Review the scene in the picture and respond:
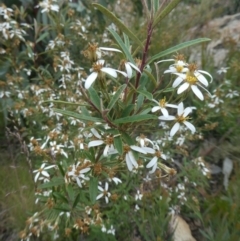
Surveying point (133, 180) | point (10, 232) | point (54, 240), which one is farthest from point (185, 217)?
point (10, 232)

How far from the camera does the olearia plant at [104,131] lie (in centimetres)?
141

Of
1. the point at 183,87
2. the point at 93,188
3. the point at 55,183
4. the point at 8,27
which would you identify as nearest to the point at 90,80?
the point at 183,87

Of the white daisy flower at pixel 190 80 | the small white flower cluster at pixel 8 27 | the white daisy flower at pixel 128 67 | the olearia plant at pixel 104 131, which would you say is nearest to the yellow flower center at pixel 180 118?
the olearia plant at pixel 104 131

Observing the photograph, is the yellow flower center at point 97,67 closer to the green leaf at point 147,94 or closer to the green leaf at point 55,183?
the green leaf at point 147,94

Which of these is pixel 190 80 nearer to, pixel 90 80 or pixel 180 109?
pixel 180 109

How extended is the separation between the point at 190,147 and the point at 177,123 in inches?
51.4

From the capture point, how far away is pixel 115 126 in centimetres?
143

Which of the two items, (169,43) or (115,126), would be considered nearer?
(115,126)

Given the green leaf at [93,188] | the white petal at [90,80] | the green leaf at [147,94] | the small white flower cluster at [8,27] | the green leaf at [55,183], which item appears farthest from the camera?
the small white flower cluster at [8,27]

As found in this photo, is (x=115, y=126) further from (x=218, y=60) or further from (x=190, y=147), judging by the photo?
(x=218, y=60)

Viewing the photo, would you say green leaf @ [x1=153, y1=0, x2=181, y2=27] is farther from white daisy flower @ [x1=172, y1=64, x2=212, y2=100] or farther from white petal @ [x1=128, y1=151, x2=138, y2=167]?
white petal @ [x1=128, y1=151, x2=138, y2=167]

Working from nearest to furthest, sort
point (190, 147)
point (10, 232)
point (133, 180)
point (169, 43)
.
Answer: point (133, 180) → point (10, 232) → point (190, 147) → point (169, 43)

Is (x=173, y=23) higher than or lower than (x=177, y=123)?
lower

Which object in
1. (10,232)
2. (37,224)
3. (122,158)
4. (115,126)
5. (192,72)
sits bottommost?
(10,232)
